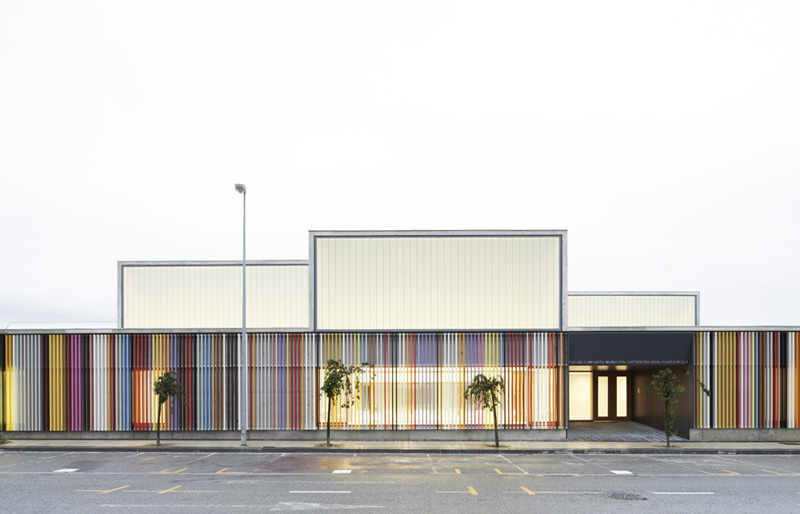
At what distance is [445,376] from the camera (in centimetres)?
2348

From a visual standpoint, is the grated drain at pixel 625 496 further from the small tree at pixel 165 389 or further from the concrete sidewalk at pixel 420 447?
the small tree at pixel 165 389

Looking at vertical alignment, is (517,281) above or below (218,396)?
above

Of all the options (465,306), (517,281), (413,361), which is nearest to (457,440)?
(413,361)

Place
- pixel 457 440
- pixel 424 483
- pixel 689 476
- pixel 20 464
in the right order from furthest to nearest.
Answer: pixel 457 440 → pixel 20 464 → pixel 689 476 → pixel 424 483

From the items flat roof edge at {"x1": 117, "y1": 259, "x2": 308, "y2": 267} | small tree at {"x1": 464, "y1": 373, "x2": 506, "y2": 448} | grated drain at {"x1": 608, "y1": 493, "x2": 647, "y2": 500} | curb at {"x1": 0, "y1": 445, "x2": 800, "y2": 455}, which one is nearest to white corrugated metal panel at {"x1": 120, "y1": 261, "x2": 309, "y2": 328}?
flat roof edge at {"x1": 117, "y1": 259, "x2": 308, "y2": 267}

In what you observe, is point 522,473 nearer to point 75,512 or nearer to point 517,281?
point 517,281

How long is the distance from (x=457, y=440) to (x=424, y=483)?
8.13 m

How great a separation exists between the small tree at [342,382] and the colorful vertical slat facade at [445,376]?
35cm

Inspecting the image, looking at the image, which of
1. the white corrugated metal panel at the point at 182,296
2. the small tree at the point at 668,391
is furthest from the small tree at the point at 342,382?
the small tree at the point at 668,391

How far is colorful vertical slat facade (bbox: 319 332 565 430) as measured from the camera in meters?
23.2

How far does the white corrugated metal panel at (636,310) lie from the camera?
1455 inches

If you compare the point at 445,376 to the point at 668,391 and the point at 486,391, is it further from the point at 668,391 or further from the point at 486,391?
the point at 668,391

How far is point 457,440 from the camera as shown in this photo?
22.7 meters

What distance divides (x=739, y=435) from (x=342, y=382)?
1735 centimetres
